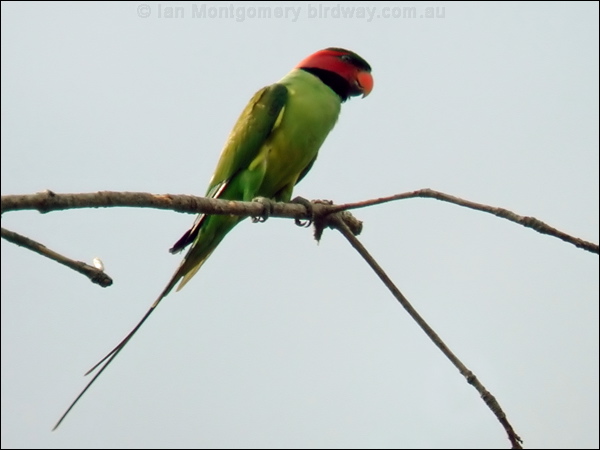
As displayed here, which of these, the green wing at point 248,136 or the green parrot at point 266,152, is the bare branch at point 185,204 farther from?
the green wing at point 248,136

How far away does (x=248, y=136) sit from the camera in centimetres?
460

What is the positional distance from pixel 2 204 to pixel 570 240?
157 centimetres

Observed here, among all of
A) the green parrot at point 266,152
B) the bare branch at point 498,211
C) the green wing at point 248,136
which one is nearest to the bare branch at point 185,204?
the bare branch at point 498,211

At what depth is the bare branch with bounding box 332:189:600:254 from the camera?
2301mm

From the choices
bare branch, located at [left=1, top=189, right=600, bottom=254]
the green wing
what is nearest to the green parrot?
the green wing

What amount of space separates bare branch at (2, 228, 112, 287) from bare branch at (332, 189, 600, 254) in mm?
1023

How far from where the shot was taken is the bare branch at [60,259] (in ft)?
6.04

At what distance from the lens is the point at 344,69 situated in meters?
5.49

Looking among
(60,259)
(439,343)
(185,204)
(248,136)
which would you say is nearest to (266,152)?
(248,136)

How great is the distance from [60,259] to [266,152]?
272 cm

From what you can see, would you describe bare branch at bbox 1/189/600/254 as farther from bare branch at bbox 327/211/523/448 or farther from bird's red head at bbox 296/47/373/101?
bird's red head at bbox 296/47/373/101

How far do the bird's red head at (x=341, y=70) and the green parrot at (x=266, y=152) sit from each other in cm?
30

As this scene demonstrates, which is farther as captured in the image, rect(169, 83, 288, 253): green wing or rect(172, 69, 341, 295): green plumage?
rect(169, 83, 288, 253): green wing

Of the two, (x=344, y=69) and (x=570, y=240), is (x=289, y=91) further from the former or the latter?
(x=570, y=240)
